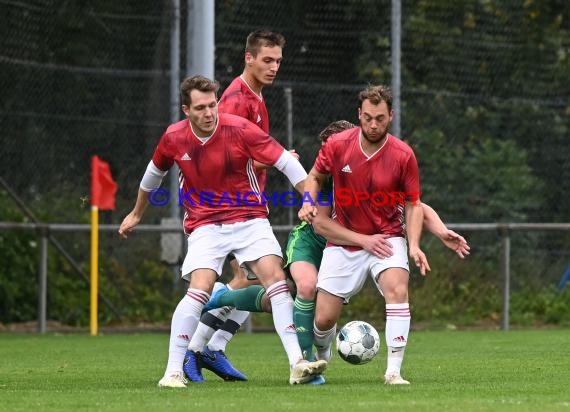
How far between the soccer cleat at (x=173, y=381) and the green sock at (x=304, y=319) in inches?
37.0

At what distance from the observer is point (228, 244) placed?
332 inches

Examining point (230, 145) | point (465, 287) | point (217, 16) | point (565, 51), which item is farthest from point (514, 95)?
point (230, 145)

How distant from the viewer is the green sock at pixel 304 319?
8.82m

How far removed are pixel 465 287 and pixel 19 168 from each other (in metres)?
5.08

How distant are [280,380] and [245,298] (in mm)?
545

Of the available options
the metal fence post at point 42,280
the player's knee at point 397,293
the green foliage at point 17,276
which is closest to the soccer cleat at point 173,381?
the player's knee at point 397,293

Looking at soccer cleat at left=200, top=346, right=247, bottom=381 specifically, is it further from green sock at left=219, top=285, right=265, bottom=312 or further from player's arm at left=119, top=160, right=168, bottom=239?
player's arm at left=119, top=160, right=168, bottom=239

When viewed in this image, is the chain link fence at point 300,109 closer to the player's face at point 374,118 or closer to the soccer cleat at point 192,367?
the soccer cleat at point 192,367

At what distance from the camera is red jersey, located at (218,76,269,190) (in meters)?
9.37

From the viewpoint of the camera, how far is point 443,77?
1747 cm

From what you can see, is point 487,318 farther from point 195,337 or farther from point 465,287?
point 195,337

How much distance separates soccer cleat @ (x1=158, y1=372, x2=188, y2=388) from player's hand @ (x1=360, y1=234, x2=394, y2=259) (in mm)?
1276

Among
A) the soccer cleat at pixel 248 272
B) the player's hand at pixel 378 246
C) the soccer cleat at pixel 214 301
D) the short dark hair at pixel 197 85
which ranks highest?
the short dark hair at pixel 197 85

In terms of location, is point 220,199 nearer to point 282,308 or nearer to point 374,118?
point 282,308
